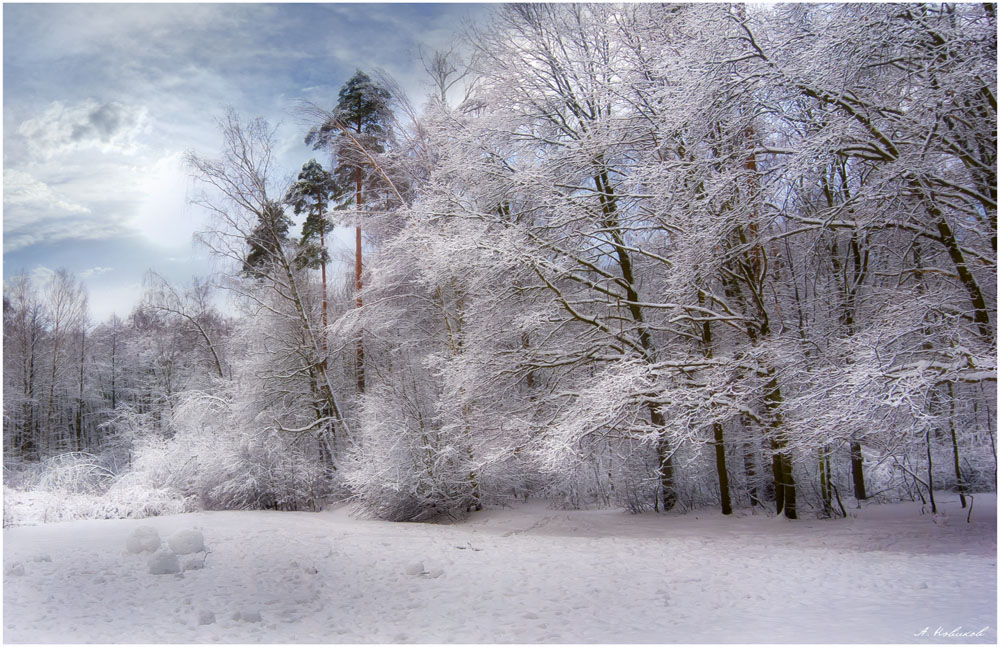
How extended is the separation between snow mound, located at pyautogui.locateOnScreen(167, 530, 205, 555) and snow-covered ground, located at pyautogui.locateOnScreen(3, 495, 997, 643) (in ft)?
0.13

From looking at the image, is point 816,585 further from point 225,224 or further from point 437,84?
point 225,224

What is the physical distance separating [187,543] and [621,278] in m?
7.49

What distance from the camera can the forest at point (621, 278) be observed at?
615 centimetres

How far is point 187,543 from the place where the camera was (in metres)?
6.61

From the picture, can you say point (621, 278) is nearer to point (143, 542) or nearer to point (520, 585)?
point (520, 585)

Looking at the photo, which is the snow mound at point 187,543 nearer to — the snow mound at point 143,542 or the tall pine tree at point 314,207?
the snow mound at point 143,542

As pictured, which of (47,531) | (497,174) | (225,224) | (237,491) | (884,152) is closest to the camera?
(884,152)

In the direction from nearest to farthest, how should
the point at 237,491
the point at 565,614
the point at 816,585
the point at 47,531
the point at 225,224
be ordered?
the point at 565,614, the point at 816,585, the point at 47,531, the point at 237,491, the point at 225,224

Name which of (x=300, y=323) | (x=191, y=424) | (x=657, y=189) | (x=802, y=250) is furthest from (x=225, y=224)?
(x=802, y=250)

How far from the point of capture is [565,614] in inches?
194

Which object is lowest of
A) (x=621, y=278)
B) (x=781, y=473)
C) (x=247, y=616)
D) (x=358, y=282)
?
(x=247, y=616)

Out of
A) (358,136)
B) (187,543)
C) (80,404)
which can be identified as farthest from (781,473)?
(80,404)

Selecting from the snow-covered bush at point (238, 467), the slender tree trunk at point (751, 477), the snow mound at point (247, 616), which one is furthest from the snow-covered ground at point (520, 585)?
the snow-covered bush at point (238, 467)

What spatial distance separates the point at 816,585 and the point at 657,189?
4.79m
